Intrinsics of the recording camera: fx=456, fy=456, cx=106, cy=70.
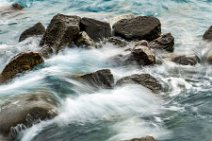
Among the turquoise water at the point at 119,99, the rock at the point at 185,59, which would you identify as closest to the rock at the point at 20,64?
the turquoise water at the point at 119,99

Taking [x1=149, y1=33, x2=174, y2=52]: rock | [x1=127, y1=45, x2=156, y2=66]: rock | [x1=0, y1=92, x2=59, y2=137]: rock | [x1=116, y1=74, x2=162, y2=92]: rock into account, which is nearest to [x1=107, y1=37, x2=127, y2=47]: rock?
[x1=149, y1=33, x2=174, y2=52]: rock

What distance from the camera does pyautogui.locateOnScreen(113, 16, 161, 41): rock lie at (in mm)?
14094

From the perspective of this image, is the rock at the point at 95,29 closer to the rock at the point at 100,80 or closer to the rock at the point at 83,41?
the rock at the point at 83,41

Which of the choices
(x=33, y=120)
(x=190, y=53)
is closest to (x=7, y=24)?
(x=190, y=53)

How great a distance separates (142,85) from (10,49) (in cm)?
576

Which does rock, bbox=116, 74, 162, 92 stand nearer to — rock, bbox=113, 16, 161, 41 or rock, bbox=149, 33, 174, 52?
rock, bbox=149, 33, 174, 52

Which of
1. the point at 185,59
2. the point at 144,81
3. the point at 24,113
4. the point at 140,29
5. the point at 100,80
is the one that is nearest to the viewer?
the point at 24,113

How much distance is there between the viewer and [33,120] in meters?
8.63

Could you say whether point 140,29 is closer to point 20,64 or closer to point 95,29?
point 95,29

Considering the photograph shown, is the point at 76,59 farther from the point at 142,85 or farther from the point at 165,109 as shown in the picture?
the point at 165,109

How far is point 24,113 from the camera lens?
8688 mm

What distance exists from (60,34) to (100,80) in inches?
137

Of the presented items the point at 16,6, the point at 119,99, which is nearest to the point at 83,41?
the point at 119,99

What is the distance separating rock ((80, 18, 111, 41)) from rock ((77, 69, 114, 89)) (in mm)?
3544
